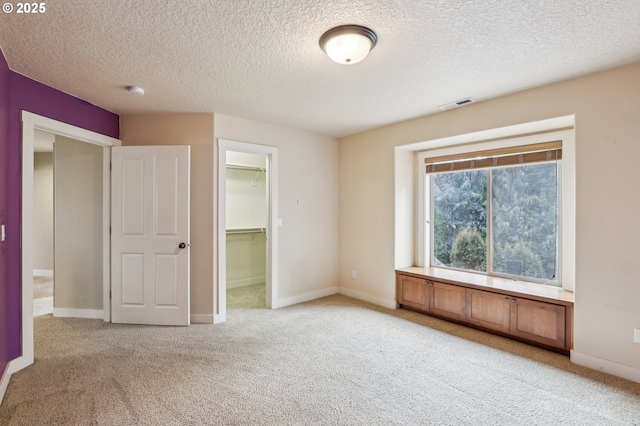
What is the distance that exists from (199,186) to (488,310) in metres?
3.56

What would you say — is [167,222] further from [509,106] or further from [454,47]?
[509,106]

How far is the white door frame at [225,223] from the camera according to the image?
3.70 metres

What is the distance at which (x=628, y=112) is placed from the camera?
2416 millimetres

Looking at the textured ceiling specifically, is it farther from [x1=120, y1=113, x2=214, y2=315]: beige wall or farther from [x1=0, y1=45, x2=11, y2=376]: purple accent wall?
[x1=120, y1=113, x2=214, y2=315]: beige wall

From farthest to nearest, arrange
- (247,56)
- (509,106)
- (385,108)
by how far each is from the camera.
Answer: (385,108), (509,106), (247,56)

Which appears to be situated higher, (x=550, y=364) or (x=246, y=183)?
(x=246, y=183)

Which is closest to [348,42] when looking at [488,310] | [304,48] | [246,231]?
[304,48]

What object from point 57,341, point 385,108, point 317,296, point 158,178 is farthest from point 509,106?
point 57,341

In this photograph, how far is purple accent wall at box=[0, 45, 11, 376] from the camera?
2.32 m

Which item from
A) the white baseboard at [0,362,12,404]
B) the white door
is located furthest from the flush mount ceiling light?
the white baseboard at [0,362,12,404]

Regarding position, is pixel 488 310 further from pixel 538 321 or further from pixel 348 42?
pixel 348 42

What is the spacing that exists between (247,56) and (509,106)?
255cm

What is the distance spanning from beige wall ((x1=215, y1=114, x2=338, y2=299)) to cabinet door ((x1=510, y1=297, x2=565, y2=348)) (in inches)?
101

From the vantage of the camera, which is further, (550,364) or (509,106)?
(509,106)
